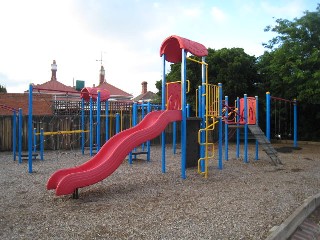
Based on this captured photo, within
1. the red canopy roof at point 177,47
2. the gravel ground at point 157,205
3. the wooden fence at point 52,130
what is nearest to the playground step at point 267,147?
the gravel ground at point 157,205

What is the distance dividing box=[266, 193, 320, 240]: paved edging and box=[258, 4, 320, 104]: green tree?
996 centimetres

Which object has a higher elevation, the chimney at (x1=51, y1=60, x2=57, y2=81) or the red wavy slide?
the chimney at (x1=51, y1=60, x2=57, y2=81)

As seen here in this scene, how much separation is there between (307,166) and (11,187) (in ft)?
29.8

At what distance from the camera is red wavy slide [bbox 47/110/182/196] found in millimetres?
5836

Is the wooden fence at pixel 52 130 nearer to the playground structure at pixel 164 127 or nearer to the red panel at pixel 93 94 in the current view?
the red panel at pixel 93 94

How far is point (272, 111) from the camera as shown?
66.2ft

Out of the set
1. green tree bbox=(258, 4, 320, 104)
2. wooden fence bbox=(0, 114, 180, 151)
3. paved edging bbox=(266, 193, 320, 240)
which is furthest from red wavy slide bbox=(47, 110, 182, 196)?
green tree bbox=(258, 4, 320, 104)

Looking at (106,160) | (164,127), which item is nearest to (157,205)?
(106,160)

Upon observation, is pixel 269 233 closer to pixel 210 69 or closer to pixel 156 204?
pixel 156 204

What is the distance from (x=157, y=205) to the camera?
5633 millimetres

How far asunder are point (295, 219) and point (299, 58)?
13004mm

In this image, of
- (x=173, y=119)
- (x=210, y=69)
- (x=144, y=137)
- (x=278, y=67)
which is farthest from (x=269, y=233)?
(x=210, y=69)

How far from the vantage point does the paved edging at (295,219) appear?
13.7ft

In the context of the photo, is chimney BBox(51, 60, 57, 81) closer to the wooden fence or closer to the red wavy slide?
the wooden fence
